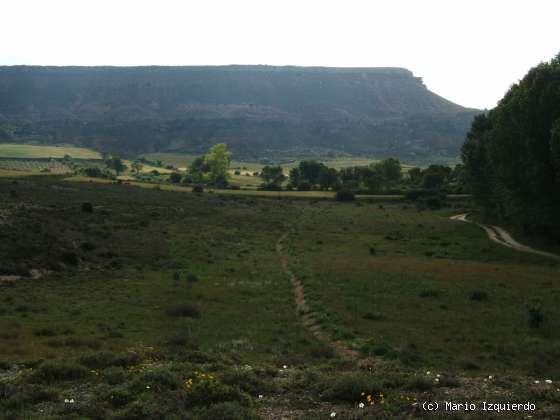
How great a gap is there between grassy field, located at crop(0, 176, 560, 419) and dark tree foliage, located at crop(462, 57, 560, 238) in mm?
5157

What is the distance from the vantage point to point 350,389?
485 inches

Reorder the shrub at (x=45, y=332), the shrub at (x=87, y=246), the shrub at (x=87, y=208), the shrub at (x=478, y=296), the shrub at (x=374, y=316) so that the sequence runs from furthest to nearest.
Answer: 1. the shrub at (x=87, y=208)
2. the shrub at (x=87, y=246)
3. the shrub at (x=478, y=296)
4. the shrub at (x=374, y=316)
5. the shrub at (x=45, y=332)

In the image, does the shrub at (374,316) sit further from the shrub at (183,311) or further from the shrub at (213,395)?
the shrub at (213,395)

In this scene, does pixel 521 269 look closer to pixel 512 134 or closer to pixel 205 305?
pixel 512 134

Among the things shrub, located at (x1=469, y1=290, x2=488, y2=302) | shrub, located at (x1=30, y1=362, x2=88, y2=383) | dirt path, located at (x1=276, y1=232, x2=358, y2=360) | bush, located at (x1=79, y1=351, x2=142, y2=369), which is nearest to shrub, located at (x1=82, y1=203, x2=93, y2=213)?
dirt path, located at (x1=276, y1=232, x2=358, y2=360)

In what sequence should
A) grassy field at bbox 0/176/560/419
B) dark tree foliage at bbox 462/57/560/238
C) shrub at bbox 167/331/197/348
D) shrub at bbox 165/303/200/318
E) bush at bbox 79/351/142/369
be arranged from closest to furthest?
1. grassy field at bbox 0/176/560/419
2. bush at bbox 79/351/142/369
3. shrub at bbox 167/331/197/348
4. shrub at bbox 165/303/200/318
5. dark tree foliage at bbox 462/57/560/238

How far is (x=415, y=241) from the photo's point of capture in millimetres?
56344

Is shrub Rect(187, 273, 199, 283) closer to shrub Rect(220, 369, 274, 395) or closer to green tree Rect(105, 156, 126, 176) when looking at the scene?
shrub Rect(220, 369, 274, 395)

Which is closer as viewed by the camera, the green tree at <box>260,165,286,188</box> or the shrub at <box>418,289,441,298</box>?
the shrub at <box>418,289,441,298</box>

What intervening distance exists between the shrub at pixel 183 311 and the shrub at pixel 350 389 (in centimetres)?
1293

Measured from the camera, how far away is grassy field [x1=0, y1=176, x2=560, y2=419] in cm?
1216

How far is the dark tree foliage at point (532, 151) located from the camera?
44750 millimetres

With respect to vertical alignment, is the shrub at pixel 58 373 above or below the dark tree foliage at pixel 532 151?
below

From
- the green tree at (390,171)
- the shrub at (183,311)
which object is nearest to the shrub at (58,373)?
the shrub at (183,311)
